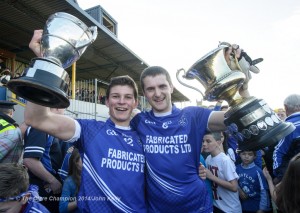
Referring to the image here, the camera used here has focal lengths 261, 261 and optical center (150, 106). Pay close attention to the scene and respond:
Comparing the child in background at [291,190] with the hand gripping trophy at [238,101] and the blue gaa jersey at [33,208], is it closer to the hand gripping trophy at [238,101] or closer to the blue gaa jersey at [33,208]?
the hand gripping trophy at [238,101]

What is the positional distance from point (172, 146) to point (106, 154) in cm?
50

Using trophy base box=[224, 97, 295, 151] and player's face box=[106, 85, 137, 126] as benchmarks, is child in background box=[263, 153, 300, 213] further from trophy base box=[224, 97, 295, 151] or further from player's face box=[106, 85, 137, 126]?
player's face box=[106, 85, 137, 126]

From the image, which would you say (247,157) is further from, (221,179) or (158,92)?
(158,92)

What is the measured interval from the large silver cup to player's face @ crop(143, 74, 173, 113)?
2.29 feet

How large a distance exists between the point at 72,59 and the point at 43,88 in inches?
13.6

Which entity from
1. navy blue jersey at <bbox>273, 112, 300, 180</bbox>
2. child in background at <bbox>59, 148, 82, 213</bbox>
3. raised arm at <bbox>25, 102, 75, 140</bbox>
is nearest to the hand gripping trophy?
raised arm at <bbox>25, 102, 75, 140</bbox>

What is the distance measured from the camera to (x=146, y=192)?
202 cm

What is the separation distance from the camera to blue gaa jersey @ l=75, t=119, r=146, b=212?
1.85 m

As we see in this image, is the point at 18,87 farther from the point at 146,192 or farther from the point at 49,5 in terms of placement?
the point at 49,5

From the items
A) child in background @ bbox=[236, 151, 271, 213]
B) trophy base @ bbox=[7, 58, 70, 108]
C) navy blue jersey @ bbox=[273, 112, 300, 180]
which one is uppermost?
trophy base @ bbox=[7, 58, 70, 108]

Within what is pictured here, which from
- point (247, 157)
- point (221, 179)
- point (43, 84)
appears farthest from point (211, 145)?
point (43, 84)

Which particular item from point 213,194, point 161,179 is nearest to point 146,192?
point 161,179

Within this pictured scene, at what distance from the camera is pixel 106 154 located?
196 centimetres

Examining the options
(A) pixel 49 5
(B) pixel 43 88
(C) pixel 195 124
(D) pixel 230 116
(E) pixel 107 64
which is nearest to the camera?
(B) pixel 43 88
